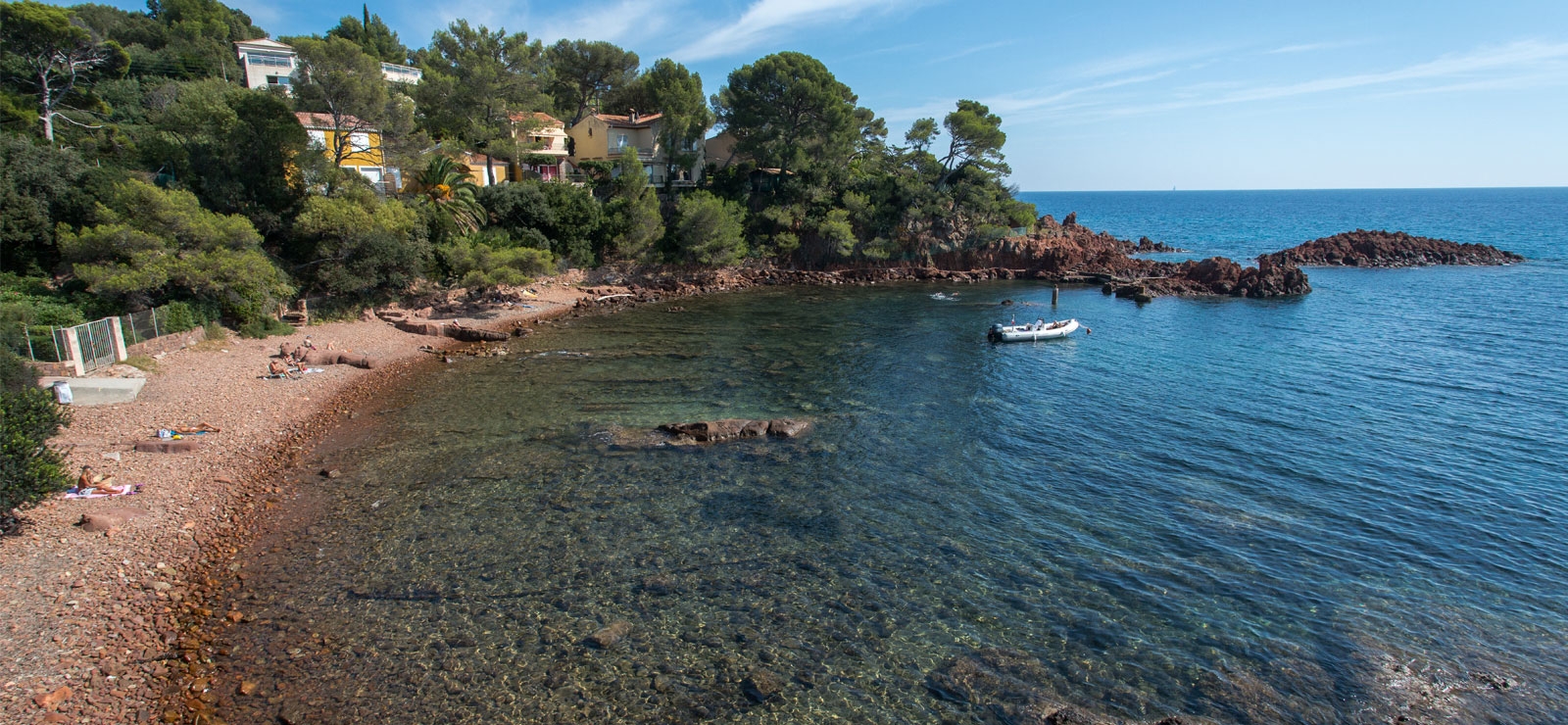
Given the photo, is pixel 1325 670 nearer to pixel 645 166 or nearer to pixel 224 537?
pixel 224 537

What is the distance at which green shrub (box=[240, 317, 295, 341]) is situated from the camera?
3394 centimetres

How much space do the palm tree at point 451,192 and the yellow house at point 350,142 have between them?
3095mm

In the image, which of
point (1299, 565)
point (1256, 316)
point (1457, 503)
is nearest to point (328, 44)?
point (1299, 565)

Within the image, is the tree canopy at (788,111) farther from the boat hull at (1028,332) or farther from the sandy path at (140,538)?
the sandy path at (140,538)

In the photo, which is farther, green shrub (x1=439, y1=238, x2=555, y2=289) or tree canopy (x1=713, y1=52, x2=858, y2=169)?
tree canopy (x1=713, y1=52, x2=858, y2=169)

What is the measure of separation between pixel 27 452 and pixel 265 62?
212 ft

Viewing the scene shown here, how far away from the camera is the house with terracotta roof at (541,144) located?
60.3 meters

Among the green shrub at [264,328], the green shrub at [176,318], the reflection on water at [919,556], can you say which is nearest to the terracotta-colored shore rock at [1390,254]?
the reflection on water at [919,556]

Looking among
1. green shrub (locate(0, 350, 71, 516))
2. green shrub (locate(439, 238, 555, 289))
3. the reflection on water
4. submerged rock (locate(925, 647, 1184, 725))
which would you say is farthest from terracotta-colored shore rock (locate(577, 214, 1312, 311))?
submerged rock (locate(925, 647, 1184, 725))

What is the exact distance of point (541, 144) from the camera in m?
66.0

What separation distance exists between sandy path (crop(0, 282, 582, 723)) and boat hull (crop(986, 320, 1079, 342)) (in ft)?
107

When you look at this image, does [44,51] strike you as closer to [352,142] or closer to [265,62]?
[352,142]

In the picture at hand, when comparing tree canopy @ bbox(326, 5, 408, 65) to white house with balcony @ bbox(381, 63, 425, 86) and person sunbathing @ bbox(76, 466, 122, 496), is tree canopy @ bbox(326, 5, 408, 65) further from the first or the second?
person sunbathing @ bbox(76, 466, 122, 496)

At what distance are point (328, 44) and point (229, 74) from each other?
3552 centimetres
